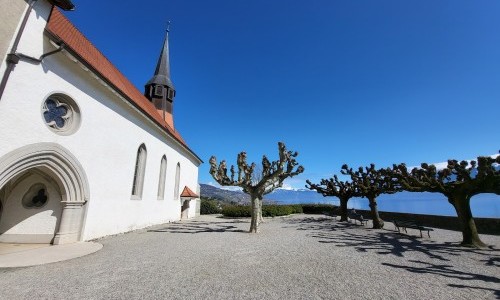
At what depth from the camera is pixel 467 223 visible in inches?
460

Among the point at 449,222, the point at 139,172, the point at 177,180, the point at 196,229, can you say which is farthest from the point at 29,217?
the point at 449,222

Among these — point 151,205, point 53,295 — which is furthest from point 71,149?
point 151,205

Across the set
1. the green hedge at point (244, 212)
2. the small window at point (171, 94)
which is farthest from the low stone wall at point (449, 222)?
the small window at point (171, 94)

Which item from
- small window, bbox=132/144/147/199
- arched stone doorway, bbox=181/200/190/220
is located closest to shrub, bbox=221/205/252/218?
arched stone doorway, bbox=181/200/190/220

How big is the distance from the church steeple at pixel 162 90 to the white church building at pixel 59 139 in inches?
481

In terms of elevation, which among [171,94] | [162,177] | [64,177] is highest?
[171,94]

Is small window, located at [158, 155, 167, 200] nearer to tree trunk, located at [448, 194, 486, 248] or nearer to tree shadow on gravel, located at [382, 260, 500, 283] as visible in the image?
tree shadow on gravel, located at [382, 260, 500, 283]

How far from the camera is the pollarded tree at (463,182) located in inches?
431

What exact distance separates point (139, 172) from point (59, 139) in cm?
657

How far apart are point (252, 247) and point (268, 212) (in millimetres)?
18221

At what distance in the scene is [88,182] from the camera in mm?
11203

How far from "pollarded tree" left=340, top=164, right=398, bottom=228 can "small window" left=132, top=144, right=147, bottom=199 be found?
1621 cm

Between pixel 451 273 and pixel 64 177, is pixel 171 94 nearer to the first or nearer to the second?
pixel 64 177

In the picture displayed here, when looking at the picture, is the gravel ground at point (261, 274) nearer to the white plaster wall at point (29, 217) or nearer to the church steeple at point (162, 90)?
the white plaster wall at point (29, 217)
